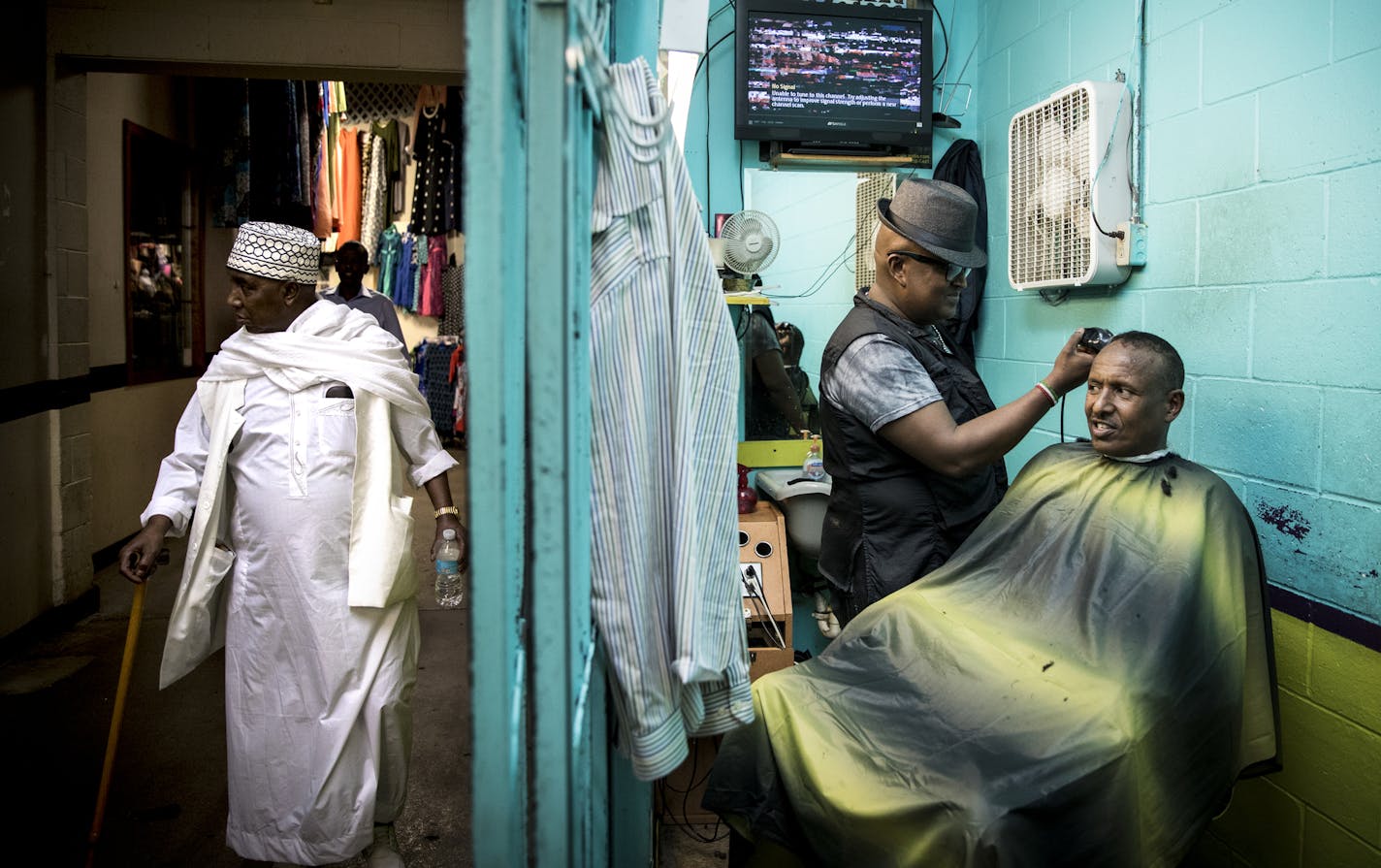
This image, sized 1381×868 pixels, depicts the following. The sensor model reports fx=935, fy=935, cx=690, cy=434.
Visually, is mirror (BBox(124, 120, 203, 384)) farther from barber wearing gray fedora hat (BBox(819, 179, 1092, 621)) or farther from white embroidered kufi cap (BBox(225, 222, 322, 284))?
barber wearing gray fedora hat (BBox(819, 179, 1092, 621))

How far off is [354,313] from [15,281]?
244cm

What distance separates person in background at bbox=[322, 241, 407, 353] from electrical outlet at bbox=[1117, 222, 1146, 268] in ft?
12.0

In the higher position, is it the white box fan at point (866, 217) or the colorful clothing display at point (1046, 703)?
the white box fan at point (866, 217)

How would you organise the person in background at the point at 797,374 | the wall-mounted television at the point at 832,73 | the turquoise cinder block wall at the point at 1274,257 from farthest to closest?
the person in background at the point at 797,374 → the wall-mounted television at the point at 832,73 → the turquoise cinder block wall at the point at 1274,257

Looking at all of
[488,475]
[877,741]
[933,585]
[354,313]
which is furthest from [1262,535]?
[354,313]

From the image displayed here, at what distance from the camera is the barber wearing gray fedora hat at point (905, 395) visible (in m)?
2.23

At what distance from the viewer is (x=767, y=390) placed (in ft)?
12.5

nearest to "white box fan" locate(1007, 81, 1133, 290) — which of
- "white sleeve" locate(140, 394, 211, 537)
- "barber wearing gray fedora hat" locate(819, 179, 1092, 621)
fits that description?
"barber wearing gray fedora hat" locate(819, 179, 1092, 621)

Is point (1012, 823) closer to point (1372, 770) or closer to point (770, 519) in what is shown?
point (1372, 770)

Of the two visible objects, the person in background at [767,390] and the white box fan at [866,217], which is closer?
the white box fan at [866,217]

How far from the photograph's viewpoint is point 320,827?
2334mm

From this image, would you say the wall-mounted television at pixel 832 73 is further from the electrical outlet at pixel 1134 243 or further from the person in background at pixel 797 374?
the electrical outlet at pixel 1134 243

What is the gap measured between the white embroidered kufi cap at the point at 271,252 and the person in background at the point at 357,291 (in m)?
2.57

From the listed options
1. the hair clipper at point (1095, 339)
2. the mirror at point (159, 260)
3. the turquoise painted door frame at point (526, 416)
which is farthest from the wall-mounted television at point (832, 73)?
the mirror at point (159, 260)
